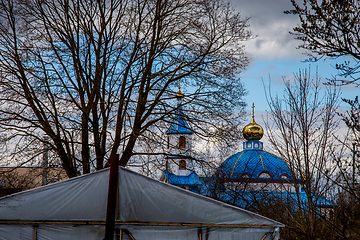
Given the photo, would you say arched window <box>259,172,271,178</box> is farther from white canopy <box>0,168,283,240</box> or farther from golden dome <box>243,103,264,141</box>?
white canopy <box>0,168,283,240</box>

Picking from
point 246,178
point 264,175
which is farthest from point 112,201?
point 264,175

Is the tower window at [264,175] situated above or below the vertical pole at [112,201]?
above

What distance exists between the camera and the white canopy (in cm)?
823

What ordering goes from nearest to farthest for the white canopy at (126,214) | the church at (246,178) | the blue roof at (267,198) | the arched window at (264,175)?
the white canopy at (126,214), the blue roof at (267,198), the church at (246,178), the arched window at (264,175)

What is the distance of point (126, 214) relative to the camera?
8.35m

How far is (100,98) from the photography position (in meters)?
11.7

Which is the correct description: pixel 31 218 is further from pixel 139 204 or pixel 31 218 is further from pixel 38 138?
pixel 38 138

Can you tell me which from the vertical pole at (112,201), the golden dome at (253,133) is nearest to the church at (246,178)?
the golden dome at (253,133)

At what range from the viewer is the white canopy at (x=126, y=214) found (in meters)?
8.23

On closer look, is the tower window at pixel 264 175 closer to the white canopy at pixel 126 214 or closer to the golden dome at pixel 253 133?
the golden dome at pixel 253 133

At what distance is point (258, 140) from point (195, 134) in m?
29.6

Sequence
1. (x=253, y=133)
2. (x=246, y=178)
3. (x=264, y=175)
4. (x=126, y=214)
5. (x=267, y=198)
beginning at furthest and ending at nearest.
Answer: (x=253, y=133) → (x=264, y=175) → (x=246, y=178) → (x=267, y=198) → (x=126, y=214)

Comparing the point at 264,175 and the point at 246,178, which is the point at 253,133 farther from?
the point at 246,178

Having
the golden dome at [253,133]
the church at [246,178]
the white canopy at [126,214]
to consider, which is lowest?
the white canopy at [126,214]
